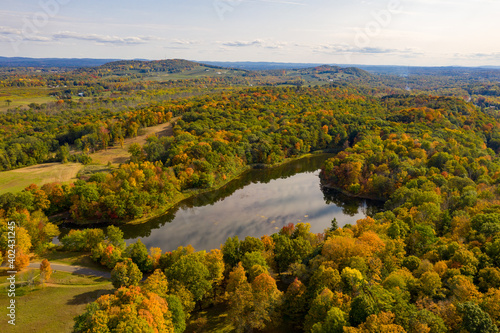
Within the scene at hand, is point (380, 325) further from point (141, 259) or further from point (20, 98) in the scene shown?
point (20, 98)

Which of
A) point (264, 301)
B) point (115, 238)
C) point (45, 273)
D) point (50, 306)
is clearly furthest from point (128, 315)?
point (115, 238)

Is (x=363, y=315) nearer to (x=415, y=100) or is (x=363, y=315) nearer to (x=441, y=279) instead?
(x=441, y=279)

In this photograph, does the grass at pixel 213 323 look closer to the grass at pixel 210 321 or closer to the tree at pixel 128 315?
the grass at pixel 210 321

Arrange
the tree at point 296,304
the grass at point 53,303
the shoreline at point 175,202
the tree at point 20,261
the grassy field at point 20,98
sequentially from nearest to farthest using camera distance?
the tree at point 296,304, the grass at point 53,303, the tree at point 20,261, the shoreline at point 175,202, the grassy field at point 20,98

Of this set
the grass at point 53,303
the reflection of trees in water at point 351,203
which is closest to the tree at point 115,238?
the grass at point 53,303

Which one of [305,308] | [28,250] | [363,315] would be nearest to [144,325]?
[305,308]

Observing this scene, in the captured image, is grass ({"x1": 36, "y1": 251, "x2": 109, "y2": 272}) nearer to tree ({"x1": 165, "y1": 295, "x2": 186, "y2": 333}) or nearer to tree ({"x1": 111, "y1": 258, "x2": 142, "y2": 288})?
tree ({"x1": 111, "y1": 258, "x2": 142, "y2": 288})
